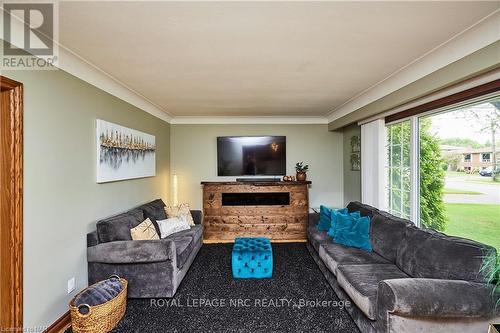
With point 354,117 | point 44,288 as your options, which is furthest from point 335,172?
point 44,288

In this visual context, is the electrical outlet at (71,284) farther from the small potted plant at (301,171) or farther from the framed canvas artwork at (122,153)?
the small potted plant at (301,171)

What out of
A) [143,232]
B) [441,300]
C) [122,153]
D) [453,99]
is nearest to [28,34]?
[122,153]

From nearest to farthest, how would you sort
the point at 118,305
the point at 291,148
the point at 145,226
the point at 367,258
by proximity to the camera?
the point at 118,305
the point at 367,258
the point at 145,226
the point at 291,148

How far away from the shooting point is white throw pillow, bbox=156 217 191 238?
3.84 meters

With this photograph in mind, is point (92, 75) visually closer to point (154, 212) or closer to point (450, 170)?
point (154, 212)

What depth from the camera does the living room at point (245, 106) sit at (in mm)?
1871

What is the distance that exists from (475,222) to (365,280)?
4.56 ft

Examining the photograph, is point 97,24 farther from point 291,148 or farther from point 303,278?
point 291,148

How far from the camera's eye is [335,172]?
587 cm

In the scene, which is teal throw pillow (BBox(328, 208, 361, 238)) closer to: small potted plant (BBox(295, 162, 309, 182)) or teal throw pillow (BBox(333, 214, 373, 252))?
teal throw pillow (BBox(333, 214, 373, 252))

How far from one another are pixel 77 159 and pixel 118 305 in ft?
4.90

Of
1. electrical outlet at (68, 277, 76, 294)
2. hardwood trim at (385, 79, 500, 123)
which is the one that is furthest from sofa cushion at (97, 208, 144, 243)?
hardwood trim at (385, 79, 500, 123)

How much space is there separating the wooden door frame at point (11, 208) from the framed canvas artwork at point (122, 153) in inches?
40.8

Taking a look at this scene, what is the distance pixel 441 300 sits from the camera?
1831 millimetres
